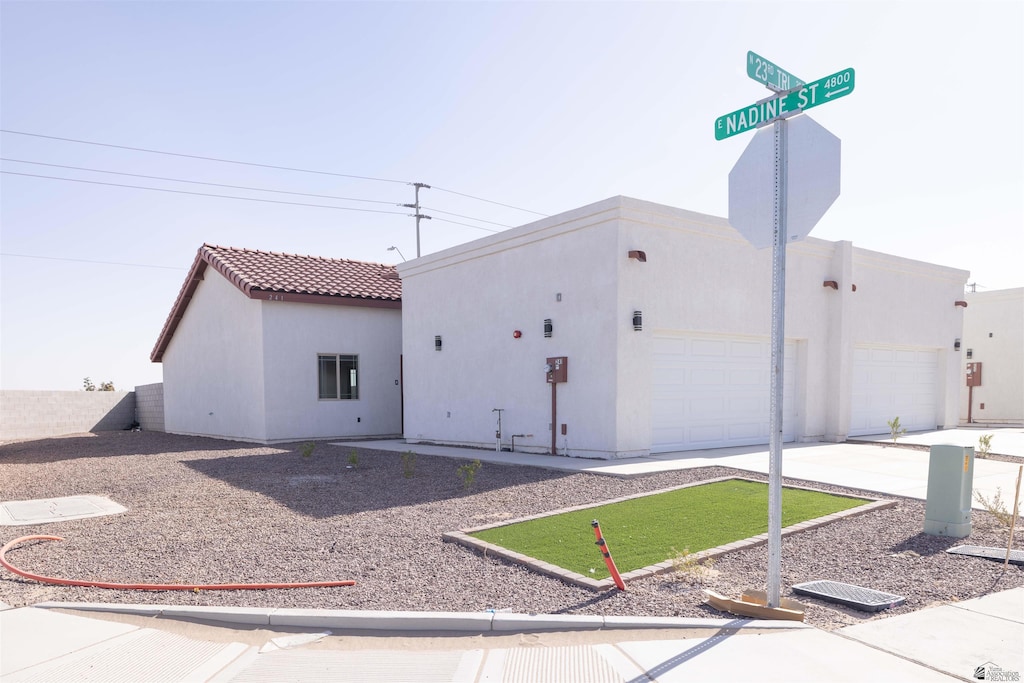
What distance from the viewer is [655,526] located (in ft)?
21.6

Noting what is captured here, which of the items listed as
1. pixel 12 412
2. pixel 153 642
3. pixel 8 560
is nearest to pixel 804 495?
pixel 153 642

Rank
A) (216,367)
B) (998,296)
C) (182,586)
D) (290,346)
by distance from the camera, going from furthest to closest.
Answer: (998,296)
(216,367)
(290,346)
(182,586)

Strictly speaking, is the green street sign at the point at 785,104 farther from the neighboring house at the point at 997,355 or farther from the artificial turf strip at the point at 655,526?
the neighboring house at the point at 997,355

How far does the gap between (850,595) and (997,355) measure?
2311 cm

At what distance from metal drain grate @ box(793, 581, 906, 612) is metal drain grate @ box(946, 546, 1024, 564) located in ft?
5.24

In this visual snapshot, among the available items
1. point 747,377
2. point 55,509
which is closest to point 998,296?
point 747,377

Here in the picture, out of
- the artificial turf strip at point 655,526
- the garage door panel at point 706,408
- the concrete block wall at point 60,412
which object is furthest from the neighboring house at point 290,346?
the artificial turf strip at point 655,526

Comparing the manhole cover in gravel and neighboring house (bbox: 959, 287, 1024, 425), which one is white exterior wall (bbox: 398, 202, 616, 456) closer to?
the manhole cover in gravel

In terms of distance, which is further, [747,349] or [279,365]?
[279,365]

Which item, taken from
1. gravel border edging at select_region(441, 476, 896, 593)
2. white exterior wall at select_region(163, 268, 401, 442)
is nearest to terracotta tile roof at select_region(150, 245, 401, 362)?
white exterior wall at select_region(163, 268, 401, 442)

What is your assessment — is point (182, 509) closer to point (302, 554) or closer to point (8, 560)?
point (8, 560)

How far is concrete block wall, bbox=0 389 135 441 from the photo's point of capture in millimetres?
21547

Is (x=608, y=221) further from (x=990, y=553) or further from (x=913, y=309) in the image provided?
(x=913, y=309)

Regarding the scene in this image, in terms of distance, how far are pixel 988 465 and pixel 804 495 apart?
16.6ft
